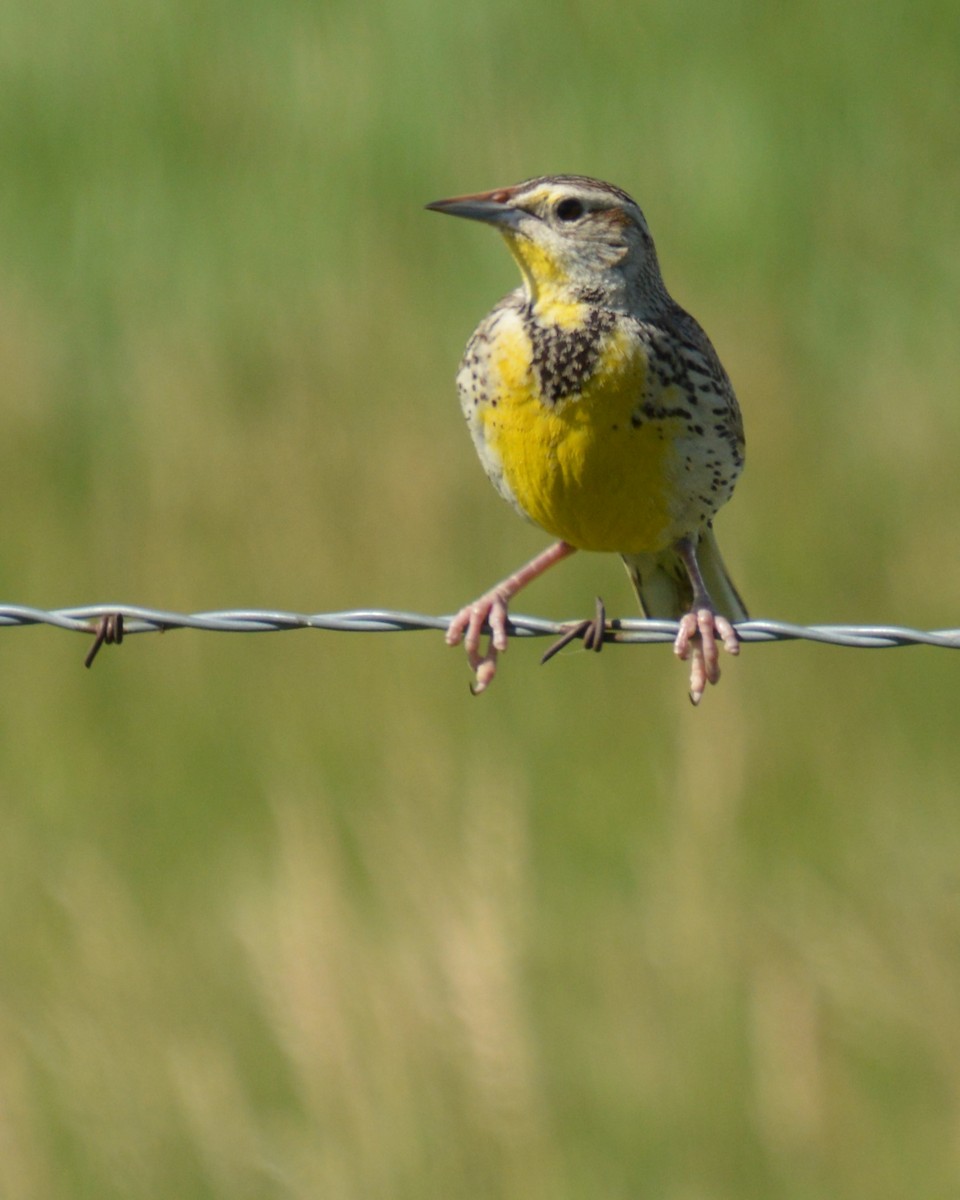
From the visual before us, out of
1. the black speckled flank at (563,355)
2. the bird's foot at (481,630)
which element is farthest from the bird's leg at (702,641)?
the black speckled flank at (563,355)

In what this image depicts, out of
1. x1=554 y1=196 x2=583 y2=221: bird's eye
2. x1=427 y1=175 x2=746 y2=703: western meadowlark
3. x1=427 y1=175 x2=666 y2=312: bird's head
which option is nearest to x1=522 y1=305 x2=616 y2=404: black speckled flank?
x1=427 y1=175 x2=746 y2=703: western meadowlark

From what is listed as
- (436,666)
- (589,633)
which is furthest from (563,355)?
(436,666)

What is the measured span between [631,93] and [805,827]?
3.09m

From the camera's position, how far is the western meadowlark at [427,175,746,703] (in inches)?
145

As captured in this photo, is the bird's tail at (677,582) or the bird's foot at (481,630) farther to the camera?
the bird's tail at (677,582)

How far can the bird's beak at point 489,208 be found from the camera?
3.79 meters

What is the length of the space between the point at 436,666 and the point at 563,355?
4.79 feet

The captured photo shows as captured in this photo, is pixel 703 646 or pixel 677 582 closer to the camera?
pixel 703 646

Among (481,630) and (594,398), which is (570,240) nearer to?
(594,398)

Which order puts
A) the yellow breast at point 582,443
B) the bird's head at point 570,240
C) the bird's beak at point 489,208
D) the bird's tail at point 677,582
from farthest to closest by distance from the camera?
the bird's tail at point 677,582
the bird's head at point 570,240
the bird's beak at point 489,208
the yellow breast at point 582,443

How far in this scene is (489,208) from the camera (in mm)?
3855

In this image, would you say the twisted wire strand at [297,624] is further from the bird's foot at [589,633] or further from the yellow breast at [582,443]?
the yellow breast at [582,443]

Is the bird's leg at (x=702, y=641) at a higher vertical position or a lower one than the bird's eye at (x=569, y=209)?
lower

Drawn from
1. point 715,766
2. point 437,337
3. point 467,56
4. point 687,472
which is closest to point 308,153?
point 467,56
